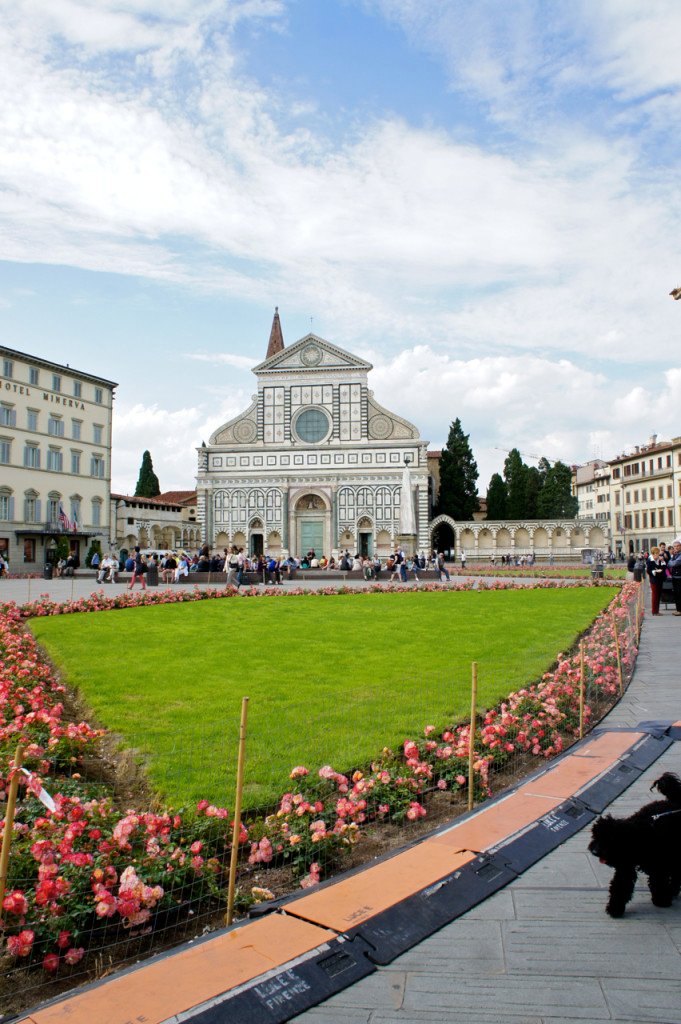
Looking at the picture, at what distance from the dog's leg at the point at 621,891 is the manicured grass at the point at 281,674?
258cm

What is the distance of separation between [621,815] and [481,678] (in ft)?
13.7

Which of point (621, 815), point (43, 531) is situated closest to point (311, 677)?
point (621, 815)

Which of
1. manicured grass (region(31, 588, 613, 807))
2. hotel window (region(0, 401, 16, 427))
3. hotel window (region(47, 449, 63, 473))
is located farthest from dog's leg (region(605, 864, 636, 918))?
hotel window (region(47, 449, 63, 473))

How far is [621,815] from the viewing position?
217 inches

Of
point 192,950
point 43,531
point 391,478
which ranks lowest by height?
point 192,950

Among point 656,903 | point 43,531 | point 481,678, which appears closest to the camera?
point 656,903

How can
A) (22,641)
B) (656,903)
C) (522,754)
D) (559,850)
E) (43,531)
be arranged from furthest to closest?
(43,531) < (22,641) < (522,754) < (559,850) < (656,903)

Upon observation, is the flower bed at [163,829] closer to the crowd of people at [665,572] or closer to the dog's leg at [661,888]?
the dog's leg at [661,888]

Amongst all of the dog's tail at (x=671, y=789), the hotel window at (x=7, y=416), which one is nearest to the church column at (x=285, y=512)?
the hotel window at (x=7, y=416)

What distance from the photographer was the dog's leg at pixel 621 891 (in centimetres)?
398

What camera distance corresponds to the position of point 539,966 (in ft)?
11.6

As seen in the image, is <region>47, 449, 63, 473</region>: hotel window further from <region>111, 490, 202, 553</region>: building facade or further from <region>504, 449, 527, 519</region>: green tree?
<region>504, 449, 527, 519</region>: green tree

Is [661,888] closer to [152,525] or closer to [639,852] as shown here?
[639,852]

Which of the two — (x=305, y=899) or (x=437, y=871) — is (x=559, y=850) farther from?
(x=305, y=899)
